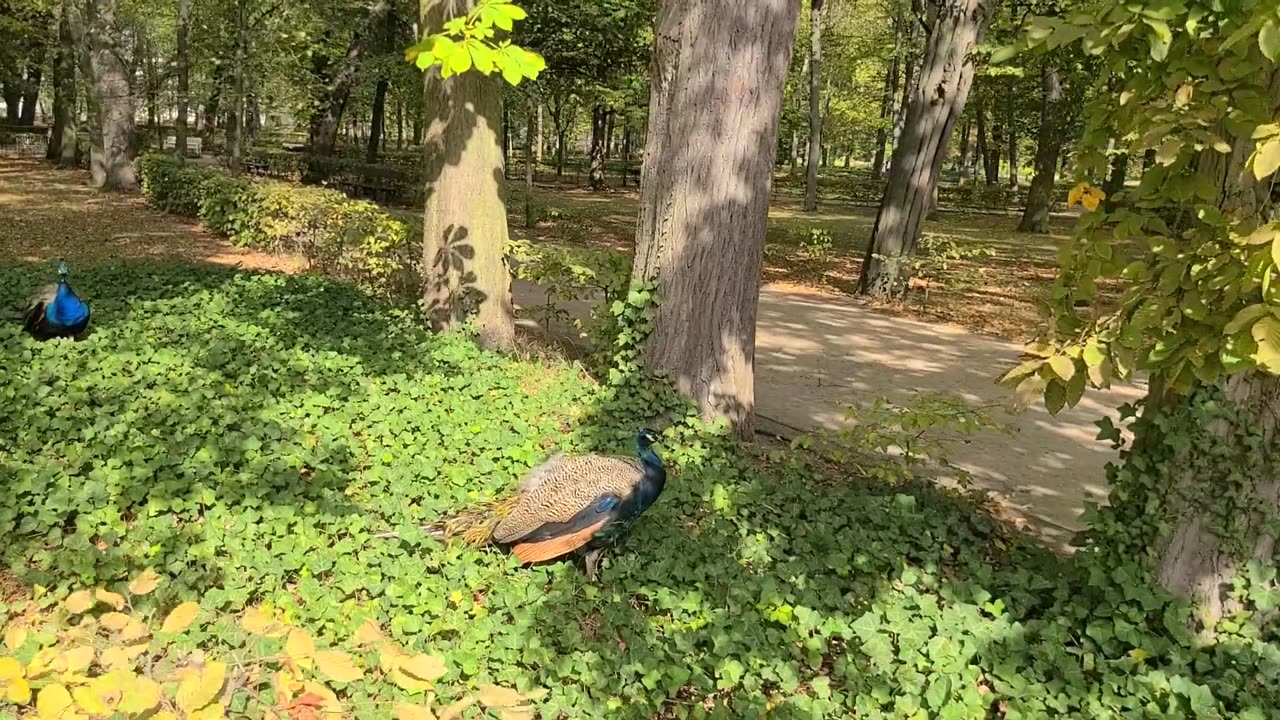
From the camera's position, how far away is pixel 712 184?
18.3 feet

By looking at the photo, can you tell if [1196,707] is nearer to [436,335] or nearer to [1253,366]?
[1253,366]

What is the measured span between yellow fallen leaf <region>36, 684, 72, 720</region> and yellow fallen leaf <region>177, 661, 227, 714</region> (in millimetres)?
188

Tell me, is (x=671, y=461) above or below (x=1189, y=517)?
below

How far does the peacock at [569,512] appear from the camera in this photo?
3801mm

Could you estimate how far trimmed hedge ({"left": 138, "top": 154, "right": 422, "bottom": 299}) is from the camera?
9062 mm

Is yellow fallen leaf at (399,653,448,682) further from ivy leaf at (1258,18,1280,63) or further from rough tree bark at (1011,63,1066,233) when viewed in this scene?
rough tree bark at (1011,63,1066,233)

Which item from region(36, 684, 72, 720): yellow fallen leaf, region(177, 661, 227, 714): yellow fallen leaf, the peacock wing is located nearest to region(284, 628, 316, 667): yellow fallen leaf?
region(177, 661, 227, 714): yellow fallen leaf

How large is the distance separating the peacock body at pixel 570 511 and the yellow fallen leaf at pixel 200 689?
224 cm

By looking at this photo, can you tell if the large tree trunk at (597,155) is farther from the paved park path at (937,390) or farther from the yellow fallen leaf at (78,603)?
the yellow fallen leaf at (78,603)

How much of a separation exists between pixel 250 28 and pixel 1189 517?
60.6 feet

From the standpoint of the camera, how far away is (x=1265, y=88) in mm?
3020

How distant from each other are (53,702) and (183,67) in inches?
819

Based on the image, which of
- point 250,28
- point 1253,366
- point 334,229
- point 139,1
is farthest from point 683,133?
point 139,1

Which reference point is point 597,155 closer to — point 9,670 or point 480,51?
point 480,51
